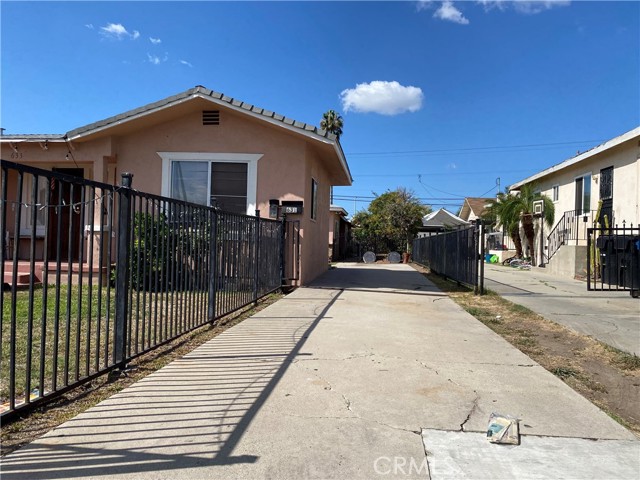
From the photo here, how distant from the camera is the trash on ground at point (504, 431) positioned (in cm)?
326

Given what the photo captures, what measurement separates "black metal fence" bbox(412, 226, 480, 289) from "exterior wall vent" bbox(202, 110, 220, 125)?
6.87 m

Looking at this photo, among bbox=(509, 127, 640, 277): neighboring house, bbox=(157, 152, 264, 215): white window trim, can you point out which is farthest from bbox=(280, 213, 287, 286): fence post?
bbox=(509, 127, 640, 277): neighboring house

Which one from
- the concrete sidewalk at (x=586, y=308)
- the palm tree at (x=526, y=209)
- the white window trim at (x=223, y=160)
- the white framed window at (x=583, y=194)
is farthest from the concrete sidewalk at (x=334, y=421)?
the palm tree at (x=526, y=209)

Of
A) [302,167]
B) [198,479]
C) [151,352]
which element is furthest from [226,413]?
[302,167]

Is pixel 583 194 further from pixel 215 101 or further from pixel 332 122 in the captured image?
pixel 332 122

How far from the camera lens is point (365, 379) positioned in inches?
179

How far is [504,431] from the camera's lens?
332 centimetres

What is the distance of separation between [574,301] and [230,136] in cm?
885

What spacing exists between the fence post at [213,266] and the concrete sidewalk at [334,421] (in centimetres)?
85

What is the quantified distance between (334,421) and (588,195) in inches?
729

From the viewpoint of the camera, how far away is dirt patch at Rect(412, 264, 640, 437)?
13.8 ft

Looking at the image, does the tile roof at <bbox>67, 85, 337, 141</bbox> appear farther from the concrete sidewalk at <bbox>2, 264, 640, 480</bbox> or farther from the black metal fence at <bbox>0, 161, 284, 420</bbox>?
the concrete sidewalk at <bbox>2, 264, 640, 480</bbox>

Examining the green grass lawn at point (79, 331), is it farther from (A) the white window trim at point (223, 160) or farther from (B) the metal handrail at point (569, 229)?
(B) the metal handrail at point (569, 229)

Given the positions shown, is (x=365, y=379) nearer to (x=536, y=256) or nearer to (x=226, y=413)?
(x=226, y=413)
